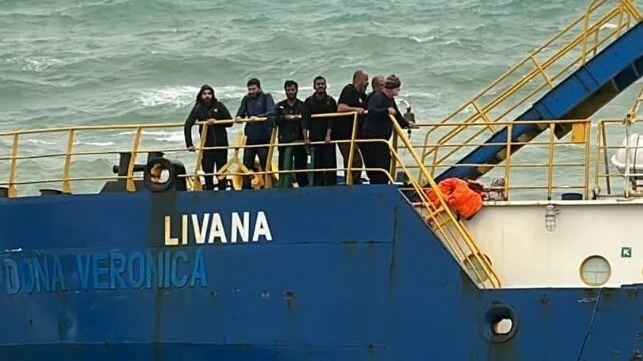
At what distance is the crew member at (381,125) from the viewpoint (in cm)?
1355

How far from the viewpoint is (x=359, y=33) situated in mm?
48312

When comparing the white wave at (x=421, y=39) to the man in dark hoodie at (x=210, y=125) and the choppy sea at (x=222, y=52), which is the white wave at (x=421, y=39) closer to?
the choppy sea at (x=222, y=52)

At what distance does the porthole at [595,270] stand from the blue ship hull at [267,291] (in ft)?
2.28

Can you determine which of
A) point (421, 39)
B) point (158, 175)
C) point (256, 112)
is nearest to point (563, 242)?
point (256, 112)

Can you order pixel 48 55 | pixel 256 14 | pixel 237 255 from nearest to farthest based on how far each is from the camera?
pixel 237 255 → pixel 48 55 → pixel 256 14

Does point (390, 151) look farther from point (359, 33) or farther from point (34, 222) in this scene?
point (359, 33)

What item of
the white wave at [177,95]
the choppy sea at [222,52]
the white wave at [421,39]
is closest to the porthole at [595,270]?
the choppy sea at [222,52]

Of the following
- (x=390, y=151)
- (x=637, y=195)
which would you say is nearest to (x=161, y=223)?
(x=390, y=151)

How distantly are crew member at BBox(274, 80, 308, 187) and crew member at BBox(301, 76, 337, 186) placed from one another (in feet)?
0.33

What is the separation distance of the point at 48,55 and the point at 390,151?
3597 cm

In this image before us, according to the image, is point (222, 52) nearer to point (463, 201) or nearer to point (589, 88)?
point (589, 88)

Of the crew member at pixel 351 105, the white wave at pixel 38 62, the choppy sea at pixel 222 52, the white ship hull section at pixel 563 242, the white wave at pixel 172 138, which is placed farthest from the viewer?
the white wave at pixel 38 62

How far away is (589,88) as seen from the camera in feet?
49.0

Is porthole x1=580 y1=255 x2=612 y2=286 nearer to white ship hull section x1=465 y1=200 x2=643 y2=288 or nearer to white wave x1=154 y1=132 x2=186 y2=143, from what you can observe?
white ship hull section x1=465 y1=200 x2=643 y2=288
